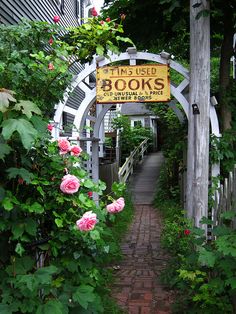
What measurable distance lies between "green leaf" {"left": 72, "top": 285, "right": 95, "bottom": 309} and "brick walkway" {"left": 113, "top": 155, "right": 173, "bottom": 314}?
1718mm

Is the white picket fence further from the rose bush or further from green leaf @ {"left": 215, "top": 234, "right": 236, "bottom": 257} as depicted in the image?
the rose bush

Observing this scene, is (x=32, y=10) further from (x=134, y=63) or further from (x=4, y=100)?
(x=4, y=100)

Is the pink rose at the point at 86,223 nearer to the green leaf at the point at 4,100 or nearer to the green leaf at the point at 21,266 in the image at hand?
the green leaf at the point at 21,266

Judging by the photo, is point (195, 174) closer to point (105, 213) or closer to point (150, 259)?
point (150, 259)

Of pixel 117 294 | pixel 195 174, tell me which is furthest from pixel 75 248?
pixel 195 174

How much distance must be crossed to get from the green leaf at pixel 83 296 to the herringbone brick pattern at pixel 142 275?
1704 mm

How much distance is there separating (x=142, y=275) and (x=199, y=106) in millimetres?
2388

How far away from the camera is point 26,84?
10.1 feet

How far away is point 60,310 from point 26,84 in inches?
65.5

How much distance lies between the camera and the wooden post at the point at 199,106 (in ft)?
16.5

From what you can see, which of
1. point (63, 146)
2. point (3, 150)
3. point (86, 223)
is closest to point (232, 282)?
point (86, 223)

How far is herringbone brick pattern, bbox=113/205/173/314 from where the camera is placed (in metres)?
4.39

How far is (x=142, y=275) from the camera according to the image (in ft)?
17.9

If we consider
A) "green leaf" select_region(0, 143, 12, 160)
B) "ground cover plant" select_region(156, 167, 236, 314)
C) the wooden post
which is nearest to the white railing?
the wooden post
